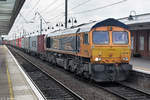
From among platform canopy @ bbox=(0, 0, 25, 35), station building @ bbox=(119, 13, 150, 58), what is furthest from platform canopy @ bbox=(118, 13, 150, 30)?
platform canopy @ bbox=(0, 0, 25, 35)

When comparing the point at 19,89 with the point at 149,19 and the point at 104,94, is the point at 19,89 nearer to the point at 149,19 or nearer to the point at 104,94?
the point at 104,94

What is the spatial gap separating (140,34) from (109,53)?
13.5 metres

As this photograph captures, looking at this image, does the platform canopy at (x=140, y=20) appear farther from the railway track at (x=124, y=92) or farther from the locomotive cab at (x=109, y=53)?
the railway track at (x=124, y=92)

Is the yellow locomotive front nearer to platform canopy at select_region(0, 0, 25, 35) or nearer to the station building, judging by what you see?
the station building

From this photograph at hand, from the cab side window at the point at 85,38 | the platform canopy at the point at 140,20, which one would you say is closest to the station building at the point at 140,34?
the platform canopy at the point at 140,20

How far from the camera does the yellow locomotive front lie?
40.0 ft

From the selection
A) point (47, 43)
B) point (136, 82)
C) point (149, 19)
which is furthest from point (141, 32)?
point (136, 82)

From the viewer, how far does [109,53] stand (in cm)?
1238

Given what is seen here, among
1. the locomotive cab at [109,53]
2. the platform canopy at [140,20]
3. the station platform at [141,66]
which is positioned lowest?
the station platform at [141,66]

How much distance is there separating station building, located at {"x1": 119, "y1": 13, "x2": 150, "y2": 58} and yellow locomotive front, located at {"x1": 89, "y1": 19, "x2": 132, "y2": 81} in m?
7.86

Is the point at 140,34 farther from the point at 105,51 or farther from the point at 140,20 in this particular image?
the point at 105,51

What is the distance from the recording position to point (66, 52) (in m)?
16.5

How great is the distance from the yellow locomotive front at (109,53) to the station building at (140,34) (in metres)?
7.86

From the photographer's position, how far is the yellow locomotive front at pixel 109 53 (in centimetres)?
1218
